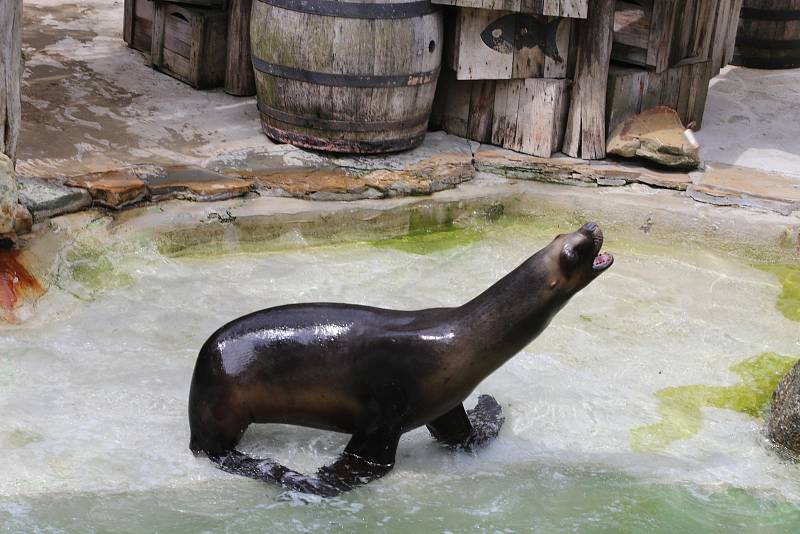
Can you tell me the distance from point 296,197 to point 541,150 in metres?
1.92

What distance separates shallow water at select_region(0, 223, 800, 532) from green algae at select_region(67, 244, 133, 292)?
0.01m

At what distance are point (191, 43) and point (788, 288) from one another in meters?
4.72

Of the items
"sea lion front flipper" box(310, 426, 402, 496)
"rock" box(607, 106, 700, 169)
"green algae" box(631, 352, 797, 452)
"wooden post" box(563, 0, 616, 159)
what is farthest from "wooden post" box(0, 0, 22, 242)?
"rock" box(607, 106, 700, 169)

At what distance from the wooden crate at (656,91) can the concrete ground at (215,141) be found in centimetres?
28

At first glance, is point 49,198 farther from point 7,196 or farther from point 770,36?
point 770,36

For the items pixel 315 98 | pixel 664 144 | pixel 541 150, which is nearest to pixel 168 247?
pixel 315 98

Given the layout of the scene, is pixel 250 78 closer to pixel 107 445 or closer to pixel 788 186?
pixel 788 186

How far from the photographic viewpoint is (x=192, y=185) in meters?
6.54

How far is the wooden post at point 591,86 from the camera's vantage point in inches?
297

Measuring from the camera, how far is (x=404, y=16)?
285 inches

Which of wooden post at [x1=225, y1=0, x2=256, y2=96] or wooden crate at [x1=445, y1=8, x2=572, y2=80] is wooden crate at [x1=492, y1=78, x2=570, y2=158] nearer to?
wooden crate at [x1=445, y1=8, x2=572, y2=80]

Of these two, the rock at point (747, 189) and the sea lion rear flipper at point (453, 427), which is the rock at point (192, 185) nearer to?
the sea lion rear flipper at point (453, 427)

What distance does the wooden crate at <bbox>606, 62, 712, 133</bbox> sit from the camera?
7.80 m

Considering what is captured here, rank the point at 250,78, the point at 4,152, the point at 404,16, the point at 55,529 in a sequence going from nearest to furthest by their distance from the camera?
the point at 55,529 < the point at 4,152 < the point at 404,16 < the point at 250,78
